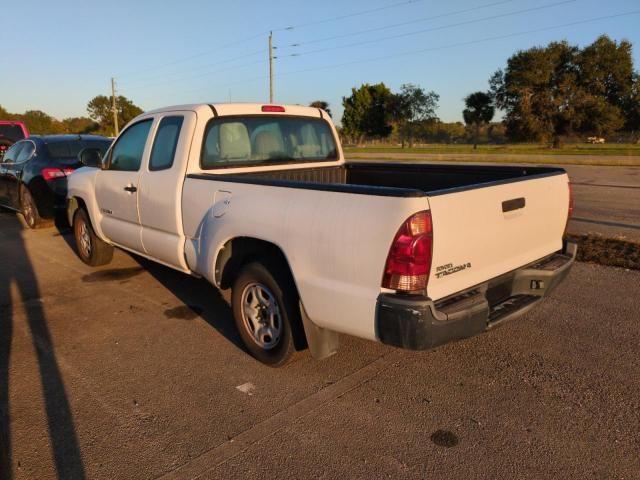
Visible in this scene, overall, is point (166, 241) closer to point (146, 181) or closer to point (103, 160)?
point (146, 181)

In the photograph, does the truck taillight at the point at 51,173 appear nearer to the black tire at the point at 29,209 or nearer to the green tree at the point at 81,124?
the black tire at the point at 29,209

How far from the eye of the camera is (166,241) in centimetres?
460

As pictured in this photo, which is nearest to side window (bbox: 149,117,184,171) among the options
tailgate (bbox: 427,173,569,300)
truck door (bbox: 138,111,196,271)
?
truck door (bbox: 138,111,196,271)

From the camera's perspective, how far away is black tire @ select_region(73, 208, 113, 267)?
20.8 ft

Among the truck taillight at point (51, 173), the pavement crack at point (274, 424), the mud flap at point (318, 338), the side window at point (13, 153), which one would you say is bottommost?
the pavement crack at point (274, 424)

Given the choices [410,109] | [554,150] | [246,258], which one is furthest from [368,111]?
[246,258]

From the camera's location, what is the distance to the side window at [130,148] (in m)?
5.05

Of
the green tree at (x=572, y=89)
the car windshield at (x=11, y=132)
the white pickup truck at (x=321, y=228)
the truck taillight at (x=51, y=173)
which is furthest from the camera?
the green tree at (x=572, y=89)

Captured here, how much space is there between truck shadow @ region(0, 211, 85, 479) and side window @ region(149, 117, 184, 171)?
5.90 feet

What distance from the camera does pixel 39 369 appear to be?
12.5 ft

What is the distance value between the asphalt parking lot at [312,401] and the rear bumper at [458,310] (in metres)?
0.55

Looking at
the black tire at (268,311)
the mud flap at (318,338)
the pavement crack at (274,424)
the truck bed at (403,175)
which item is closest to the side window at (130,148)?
the truck bed at (403,175)

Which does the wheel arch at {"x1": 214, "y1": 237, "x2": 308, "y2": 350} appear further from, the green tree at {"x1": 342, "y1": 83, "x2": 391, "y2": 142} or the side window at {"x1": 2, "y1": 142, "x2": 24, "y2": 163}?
the green tree at {"x1": 342, "y1": 83, "x2": 391, "y2": 142}

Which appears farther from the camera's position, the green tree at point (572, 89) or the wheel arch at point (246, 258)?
the green tree at point (572, 89)
